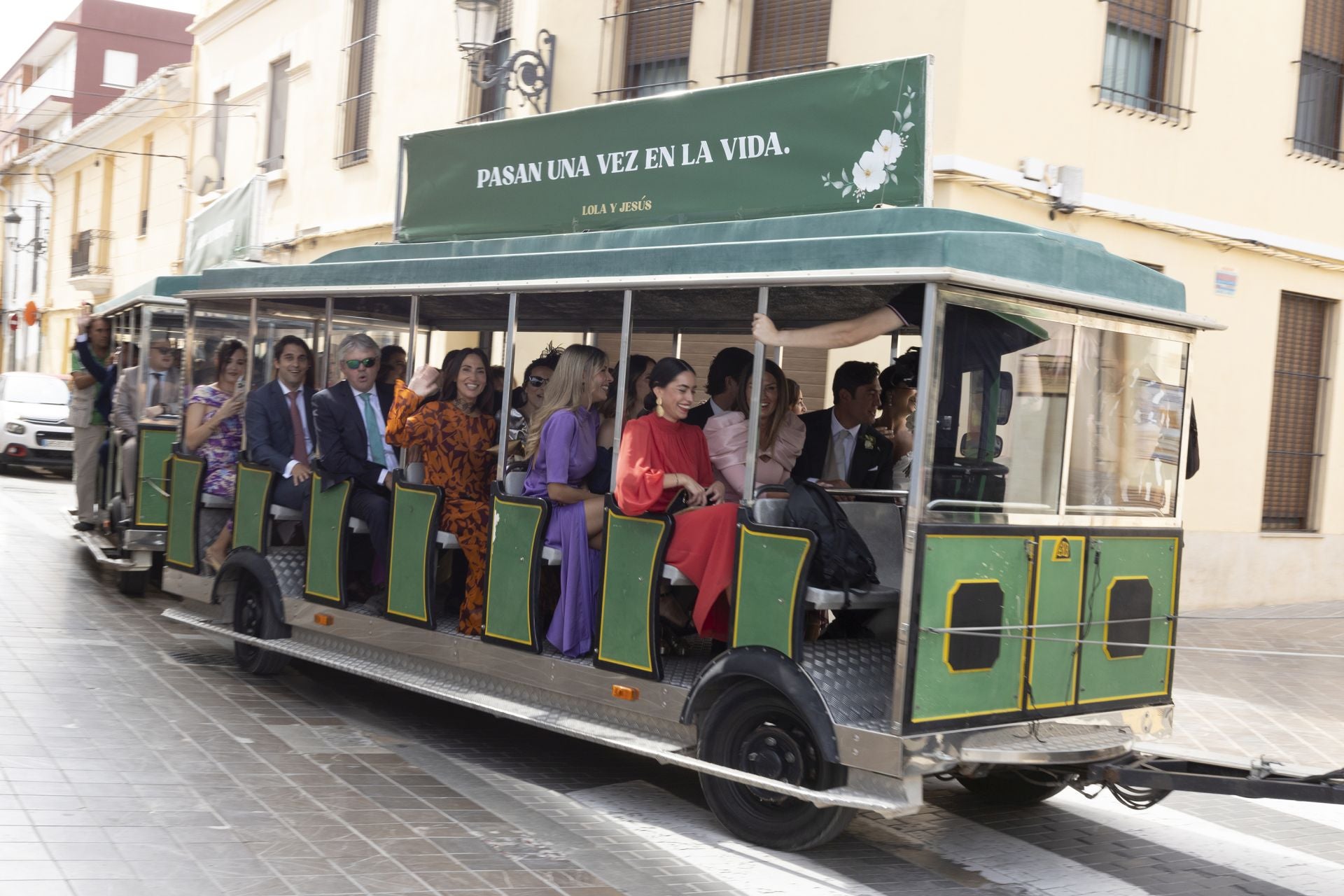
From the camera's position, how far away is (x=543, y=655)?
655cm

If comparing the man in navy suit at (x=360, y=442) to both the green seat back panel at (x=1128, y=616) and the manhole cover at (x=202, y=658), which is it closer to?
the manhole cover at (x=202, y=658)

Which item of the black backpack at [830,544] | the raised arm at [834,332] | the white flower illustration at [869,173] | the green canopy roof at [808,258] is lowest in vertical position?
the black backpack at [830,544]

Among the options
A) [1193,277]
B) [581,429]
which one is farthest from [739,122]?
[1193,277]

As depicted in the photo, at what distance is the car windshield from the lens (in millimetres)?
21297

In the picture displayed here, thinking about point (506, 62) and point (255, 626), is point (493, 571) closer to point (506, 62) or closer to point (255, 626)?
point (255, 626)

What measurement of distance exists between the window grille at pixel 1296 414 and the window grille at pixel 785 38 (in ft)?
17.8

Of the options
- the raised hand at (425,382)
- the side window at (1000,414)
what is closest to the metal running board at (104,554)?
the raised hand at (425,382)

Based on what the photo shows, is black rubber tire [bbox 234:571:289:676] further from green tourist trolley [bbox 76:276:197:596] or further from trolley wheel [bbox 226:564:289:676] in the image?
green tourist trolley [bbox 76:276:197:596]

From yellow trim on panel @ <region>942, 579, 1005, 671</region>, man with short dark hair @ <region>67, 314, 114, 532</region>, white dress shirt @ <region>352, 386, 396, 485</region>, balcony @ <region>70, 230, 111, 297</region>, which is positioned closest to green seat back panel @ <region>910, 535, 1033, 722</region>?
yellow trim on panel @ <region>942, 579, 1005, 671</region>

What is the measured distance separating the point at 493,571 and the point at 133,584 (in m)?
5.33

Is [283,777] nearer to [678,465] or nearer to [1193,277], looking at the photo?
[678,465]

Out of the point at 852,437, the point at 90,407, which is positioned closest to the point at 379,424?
the point at 852,437

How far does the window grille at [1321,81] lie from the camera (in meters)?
13.9

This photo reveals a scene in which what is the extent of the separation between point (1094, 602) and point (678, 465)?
184cm
